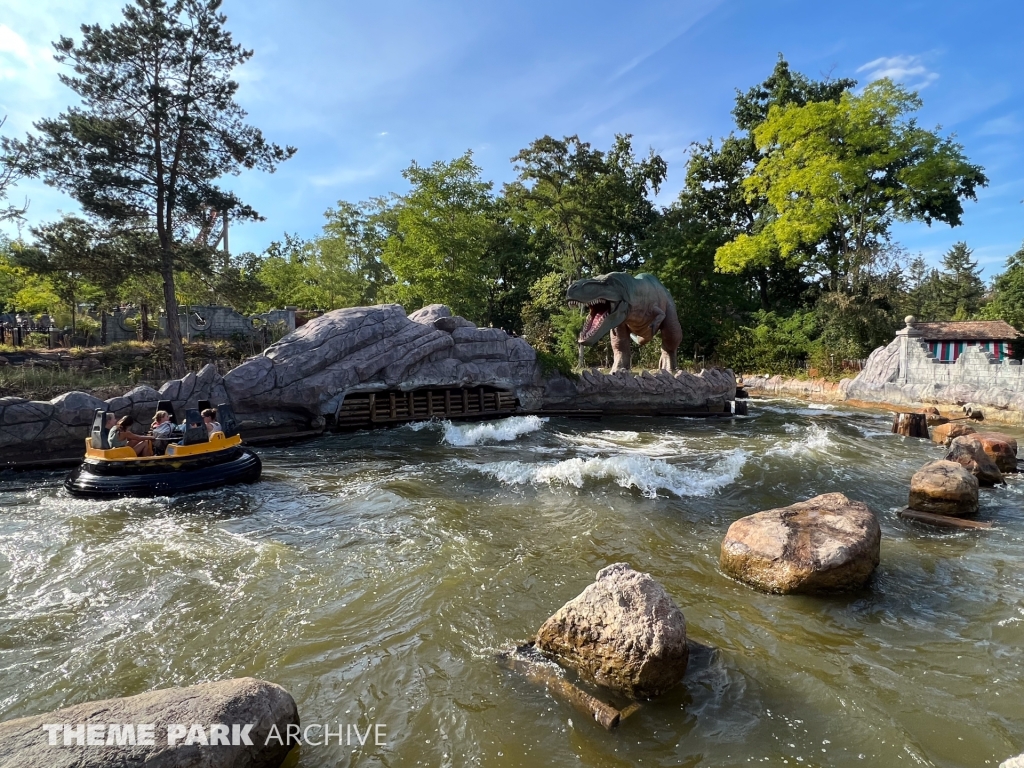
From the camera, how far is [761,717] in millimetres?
3127

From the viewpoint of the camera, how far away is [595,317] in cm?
1561

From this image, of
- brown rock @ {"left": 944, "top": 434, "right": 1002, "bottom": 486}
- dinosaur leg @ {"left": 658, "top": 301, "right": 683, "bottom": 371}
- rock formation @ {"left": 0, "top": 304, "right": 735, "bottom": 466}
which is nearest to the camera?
brown rock @ {"left": 944, "top": 434, "right": 1002, "bottom": 486}

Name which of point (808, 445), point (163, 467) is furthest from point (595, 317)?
point (163, 467)

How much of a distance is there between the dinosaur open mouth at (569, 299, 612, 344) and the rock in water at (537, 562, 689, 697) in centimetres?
1193

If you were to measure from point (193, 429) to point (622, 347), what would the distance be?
11.6 meters

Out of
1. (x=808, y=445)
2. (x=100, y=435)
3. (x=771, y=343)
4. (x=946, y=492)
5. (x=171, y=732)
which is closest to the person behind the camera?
(x=171, y=732)

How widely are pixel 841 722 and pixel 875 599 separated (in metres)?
1.75

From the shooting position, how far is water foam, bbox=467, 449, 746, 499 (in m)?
7.77

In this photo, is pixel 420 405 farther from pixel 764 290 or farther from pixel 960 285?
pixel 960 285

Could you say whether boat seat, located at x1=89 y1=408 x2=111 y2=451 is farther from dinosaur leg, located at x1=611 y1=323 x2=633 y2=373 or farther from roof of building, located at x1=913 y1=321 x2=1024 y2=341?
roof of building, located at x1=913 y1=321 x2=1024 y2=341

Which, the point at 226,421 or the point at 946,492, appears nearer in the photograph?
the point at 946,492

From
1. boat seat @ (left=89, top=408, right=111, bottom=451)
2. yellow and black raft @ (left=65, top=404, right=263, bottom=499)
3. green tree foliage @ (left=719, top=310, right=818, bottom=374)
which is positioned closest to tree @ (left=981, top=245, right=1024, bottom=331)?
green tree foliage @ (left=719, top=310, right=818, bottom=374)

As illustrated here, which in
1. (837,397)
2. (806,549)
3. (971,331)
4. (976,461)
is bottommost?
(806,549)

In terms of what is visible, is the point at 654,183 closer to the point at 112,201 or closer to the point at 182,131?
the point at 182,131
